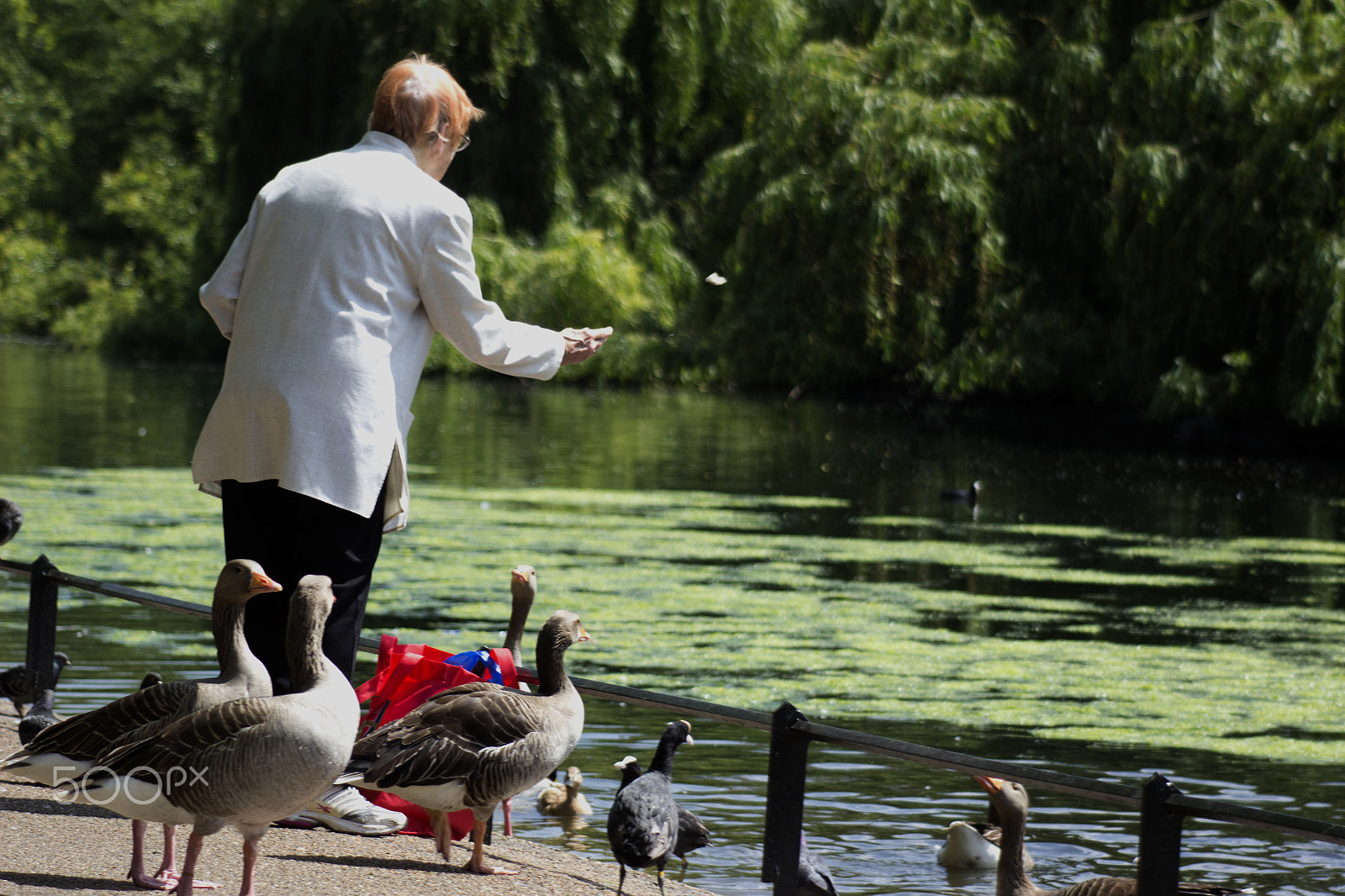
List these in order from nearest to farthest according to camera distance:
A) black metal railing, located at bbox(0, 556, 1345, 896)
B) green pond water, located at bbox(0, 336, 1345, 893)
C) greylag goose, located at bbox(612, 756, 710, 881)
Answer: black metal railing, located at bbox(0, 556, 1345, 896), greylag goose, located at bbox(612, 756, 710, 881), green pond water, located at bbox(0, 336, 1345, 893)

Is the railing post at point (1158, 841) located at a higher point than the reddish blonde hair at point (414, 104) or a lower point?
lower

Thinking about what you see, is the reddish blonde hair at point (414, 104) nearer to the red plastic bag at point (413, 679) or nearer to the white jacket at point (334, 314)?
the white jacket at point (334, 314)

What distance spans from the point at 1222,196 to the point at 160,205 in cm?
3607

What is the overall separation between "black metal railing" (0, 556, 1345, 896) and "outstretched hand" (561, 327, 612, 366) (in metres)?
0.86

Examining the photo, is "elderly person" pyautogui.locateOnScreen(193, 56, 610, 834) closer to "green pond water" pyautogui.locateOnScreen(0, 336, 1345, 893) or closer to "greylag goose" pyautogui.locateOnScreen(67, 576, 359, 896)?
"greylag goose" pyautogui.locateOnScreen(67, 576, 359, 896)

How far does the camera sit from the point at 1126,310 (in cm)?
2164

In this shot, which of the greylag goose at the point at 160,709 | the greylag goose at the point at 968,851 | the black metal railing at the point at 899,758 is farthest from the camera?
the greylag goose at the point at 968,851

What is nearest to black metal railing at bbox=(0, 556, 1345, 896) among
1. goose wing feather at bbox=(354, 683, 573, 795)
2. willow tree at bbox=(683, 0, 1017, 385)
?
goose wing feather at bbox=(354, 683, 573, 795)

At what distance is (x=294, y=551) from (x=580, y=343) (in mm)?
868

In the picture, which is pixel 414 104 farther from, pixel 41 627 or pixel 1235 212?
pixel 1235 212

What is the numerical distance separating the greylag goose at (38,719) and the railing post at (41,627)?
0.16 meters

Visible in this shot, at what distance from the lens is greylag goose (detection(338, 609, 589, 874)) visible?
4.27m

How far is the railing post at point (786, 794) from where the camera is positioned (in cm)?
432

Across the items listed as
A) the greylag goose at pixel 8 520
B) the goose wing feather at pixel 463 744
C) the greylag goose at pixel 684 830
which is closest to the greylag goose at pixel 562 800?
the greylag goose at pixel 684 830
